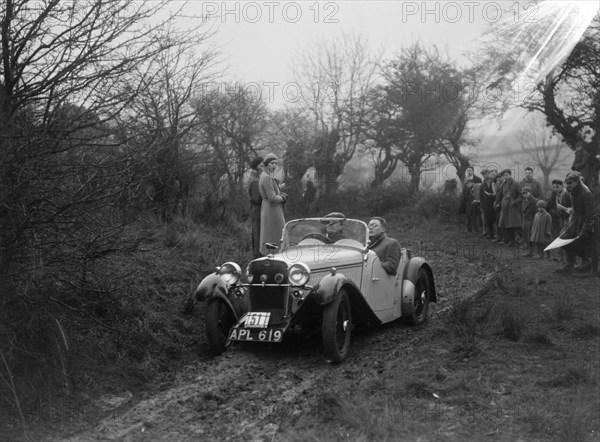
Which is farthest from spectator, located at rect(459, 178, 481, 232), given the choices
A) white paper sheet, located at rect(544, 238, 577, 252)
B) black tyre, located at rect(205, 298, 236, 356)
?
black tyre, located at rect(205, 298, 236, 356)

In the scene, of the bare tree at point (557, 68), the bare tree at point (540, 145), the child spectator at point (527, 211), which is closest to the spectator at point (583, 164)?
the bare tree at point (557, 68)

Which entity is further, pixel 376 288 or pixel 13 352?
pixel 376 288

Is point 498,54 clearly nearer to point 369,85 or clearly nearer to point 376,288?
point 369,85

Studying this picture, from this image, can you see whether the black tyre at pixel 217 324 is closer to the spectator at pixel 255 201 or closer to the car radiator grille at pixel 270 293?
the car radiator grille at pixel 270 293

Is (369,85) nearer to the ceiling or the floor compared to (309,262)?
nearer to the ceiling

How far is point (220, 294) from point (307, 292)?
101 cm

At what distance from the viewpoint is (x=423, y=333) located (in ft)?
28.9

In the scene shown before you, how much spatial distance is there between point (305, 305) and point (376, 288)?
4.84 ft

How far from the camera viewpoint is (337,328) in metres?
7.58

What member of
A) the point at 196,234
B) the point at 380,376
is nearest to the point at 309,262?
the point at 380,376

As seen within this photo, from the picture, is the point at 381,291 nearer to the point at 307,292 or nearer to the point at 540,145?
the point at 307,292

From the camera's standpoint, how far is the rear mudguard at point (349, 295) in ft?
24.0

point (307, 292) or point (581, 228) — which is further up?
point (581, 228)

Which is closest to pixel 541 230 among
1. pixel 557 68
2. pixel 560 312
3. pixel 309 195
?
pixel 557 68
